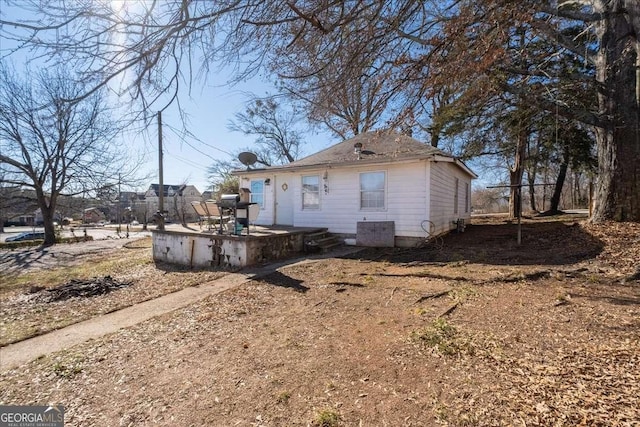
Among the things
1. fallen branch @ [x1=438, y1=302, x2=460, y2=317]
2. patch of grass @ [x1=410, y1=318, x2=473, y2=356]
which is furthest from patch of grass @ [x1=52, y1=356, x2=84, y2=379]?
fallen branch @ [x1=438, y1=302, x2=460, y2=317]

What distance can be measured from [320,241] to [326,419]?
23.8ft

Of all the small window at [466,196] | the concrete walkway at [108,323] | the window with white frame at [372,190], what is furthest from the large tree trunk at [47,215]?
the small window at [466,196]

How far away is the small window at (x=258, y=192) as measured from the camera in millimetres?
11828

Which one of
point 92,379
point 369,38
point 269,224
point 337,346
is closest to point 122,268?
point 269,224

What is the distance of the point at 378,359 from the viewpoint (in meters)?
2.87

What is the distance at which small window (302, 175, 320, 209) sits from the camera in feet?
34.9

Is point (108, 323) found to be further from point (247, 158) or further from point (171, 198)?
point (171, 198)

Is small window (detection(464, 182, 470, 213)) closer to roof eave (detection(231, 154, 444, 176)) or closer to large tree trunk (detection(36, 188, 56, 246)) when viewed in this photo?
roof eave (detection(231, 154, 444, 176))

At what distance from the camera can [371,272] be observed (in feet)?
20.9

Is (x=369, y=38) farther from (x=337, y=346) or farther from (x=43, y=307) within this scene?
(x=43, y=307)

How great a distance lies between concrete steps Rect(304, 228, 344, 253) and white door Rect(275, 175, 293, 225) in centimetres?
179

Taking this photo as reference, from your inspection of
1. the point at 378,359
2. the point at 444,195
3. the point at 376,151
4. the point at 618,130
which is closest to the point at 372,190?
the point at 376,151

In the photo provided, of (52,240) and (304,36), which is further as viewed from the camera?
(52,240)

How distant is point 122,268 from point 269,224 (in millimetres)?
4779
